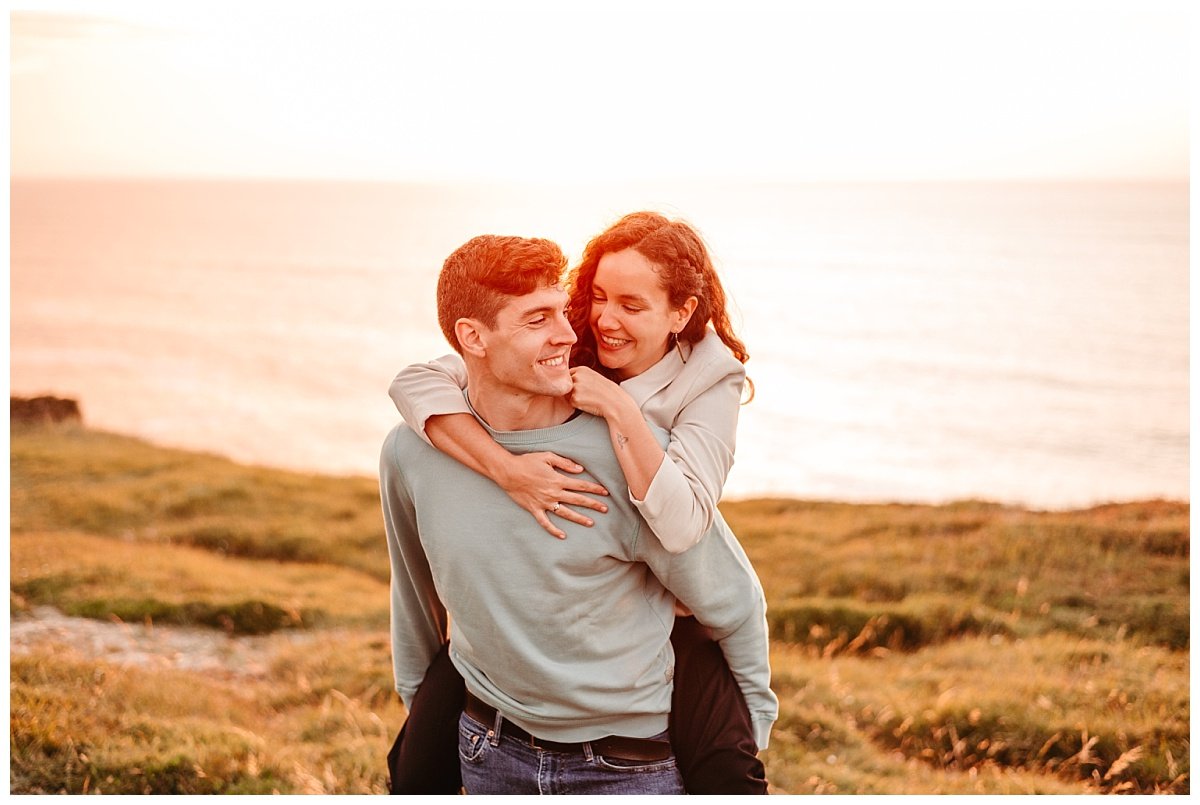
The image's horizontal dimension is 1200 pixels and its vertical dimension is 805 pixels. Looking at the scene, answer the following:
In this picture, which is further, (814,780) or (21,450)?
(21,450)

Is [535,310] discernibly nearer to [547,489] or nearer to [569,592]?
[547,489]

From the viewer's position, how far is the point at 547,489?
265 centimetres

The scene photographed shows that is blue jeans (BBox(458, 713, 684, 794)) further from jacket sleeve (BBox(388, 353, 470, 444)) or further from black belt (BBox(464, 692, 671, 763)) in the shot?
jacket sleeve (BBox(388, 353, 470, 444))

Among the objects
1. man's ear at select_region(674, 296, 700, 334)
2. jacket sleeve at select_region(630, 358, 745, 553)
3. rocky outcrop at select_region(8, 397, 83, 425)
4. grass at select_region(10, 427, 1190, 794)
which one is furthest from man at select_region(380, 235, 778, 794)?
rocky outcrop at select_region(8, 397, 83, 425)

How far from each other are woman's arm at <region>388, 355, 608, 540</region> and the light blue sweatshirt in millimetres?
45

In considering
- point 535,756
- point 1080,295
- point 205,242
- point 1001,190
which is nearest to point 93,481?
point 535,756

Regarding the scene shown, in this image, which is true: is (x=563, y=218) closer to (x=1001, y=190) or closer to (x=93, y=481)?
(x=1001, y=190)

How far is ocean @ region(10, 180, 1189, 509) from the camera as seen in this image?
27.5 metres

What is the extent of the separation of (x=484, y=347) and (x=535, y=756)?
1112mm

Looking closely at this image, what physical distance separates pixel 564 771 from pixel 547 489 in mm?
788

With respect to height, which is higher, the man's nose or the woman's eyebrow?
the woman's eyebrow

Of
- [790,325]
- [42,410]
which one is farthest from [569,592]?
[790,325]

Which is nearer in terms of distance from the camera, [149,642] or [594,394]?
[594,394]

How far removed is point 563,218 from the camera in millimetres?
64125
